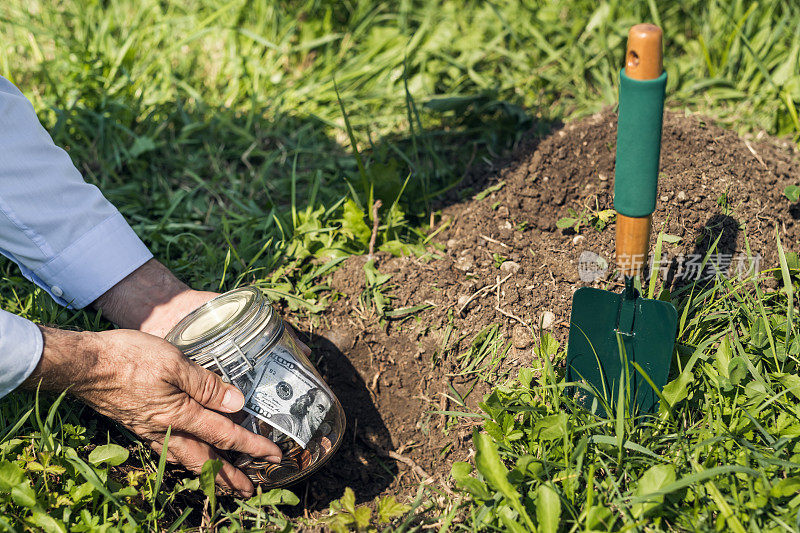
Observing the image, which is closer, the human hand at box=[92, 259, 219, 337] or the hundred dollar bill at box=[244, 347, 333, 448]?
the hundred dollar bill at box=[244, 347, 333, 448]

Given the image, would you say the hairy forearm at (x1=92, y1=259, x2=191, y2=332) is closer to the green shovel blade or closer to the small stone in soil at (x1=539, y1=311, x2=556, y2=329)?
the small stone in soil at (x1=539, y1=311, x2=556, y2=329)

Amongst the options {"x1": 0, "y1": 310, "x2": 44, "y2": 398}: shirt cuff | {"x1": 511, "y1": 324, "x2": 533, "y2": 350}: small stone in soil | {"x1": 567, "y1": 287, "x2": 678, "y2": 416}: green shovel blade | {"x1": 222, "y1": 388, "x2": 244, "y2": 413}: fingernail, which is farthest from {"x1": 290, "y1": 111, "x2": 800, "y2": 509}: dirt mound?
{"x1": 0, "y1": 310, "x2": 44, "y2": 398}: shirt cuff

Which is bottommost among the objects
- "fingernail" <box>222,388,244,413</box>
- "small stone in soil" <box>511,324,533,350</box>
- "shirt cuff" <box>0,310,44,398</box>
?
"small stone in soil" <box>511,324,533,350</box>

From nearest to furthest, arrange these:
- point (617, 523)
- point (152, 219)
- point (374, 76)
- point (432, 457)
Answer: point (617, 523) → point (432, 457) → point (152, 219) → point (374, 76)

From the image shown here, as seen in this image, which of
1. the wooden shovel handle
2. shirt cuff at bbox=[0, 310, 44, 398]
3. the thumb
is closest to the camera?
the wooden shovel handle

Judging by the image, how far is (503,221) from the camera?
85.6 inches

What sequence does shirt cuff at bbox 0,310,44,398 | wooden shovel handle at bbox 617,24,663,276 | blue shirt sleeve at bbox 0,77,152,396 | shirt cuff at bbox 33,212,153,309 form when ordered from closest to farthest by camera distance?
wooden shovel handle at bbox 617,24,663,276 → shirt cuff at bbox 0,310,44,398 → blue shirt sleeve at bbox 0,77,152,396 → shirt cuff at bbox 33,212,153,309

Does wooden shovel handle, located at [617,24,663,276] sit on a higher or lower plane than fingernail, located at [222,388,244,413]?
higher

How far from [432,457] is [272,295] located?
0.73m

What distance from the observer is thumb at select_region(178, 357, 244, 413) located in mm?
1587

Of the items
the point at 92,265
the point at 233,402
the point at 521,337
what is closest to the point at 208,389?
the point at 233,402

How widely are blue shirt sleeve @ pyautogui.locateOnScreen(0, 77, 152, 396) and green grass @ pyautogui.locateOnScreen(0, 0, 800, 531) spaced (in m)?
0.14

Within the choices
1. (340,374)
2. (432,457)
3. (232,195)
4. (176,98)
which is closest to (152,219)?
(232,195)

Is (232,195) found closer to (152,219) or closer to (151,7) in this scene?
(152,219)
